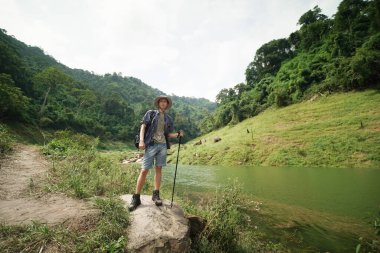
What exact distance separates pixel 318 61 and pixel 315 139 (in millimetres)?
38036

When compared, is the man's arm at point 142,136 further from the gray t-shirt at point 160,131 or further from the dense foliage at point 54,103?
the dense foliage at point 54,103

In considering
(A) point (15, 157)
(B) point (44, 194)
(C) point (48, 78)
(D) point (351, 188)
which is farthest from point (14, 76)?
(D) point (351, 188)

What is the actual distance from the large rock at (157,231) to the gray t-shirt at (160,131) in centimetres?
164

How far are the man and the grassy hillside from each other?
91.8 ft

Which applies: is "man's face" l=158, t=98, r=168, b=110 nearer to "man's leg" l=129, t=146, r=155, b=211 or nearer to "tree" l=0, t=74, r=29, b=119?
"man's leg" l=129, t=146, r=155, b=211

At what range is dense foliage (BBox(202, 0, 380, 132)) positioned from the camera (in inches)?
1909

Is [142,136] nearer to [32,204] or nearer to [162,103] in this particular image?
[162,103]

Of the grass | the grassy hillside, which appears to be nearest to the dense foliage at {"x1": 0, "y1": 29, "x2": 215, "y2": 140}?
the grassy hillside

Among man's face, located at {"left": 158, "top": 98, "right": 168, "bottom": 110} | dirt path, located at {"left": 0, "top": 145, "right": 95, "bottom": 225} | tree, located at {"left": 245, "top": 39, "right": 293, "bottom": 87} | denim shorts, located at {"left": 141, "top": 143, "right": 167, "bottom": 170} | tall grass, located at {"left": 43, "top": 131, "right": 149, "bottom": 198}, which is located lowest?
dirt path, located at {"left": 0, "top": 145, "right": 95, "bottom": 225}

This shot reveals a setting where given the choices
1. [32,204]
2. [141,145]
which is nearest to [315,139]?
[141,145]

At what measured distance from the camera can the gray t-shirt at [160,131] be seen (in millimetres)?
6191

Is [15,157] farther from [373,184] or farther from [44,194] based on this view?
[373,184]

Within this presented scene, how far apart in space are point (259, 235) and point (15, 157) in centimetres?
1119

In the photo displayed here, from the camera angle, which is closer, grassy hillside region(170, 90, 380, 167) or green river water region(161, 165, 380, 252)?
green river water region(161, 165, 380, 252)
